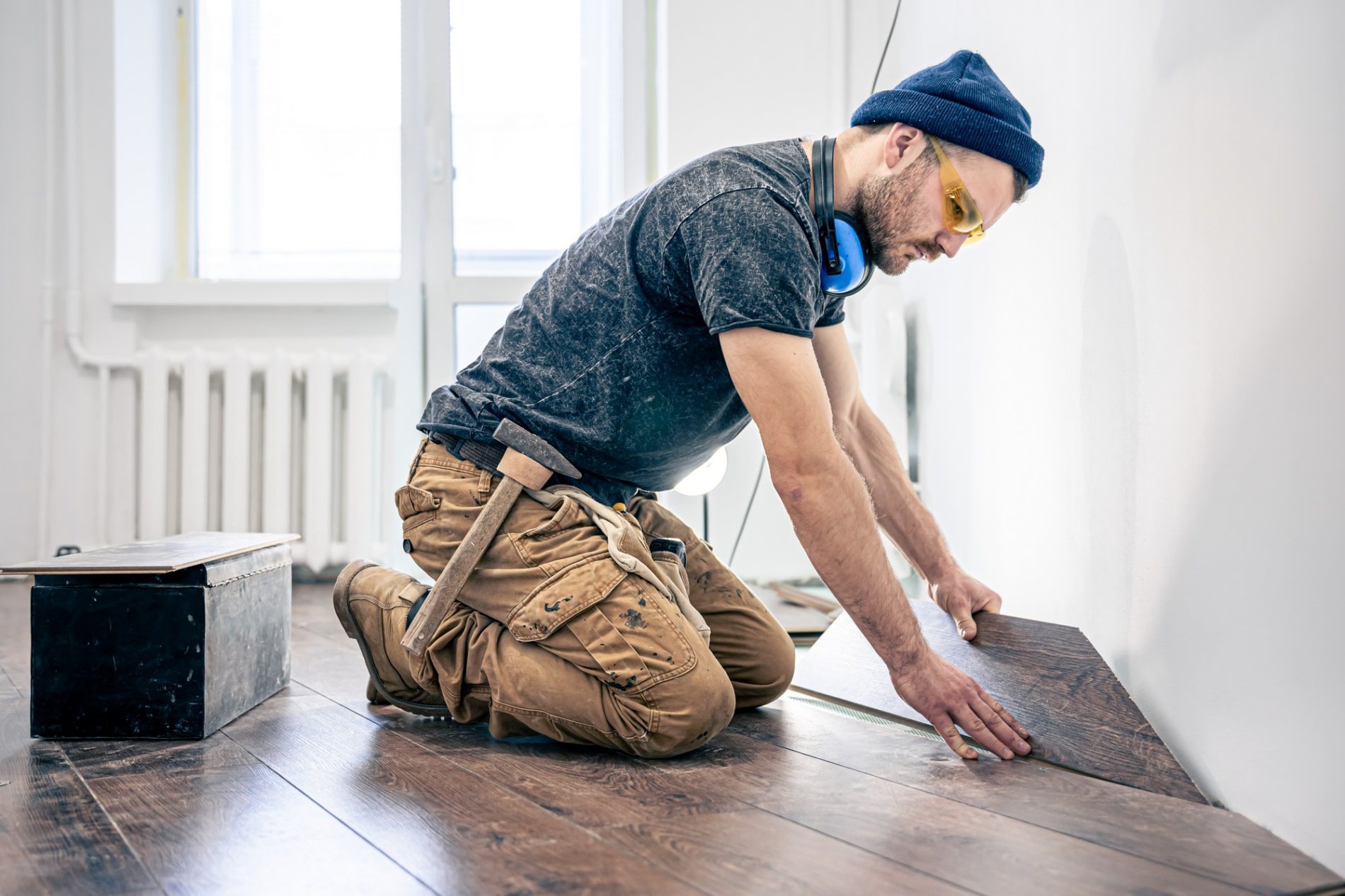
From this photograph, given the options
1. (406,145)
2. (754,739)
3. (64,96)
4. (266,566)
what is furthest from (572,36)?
(754,739)

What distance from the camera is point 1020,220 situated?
185cm

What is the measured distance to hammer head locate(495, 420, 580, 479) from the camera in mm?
1475

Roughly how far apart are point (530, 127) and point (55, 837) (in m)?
2.70

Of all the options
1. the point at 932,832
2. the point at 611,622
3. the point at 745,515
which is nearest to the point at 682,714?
the point at 611,622

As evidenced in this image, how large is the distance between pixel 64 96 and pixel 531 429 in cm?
277

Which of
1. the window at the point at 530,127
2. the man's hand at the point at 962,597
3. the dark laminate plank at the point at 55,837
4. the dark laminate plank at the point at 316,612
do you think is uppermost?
the window at the point at 530,127

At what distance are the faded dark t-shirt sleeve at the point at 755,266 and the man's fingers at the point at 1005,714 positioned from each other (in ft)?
1.58

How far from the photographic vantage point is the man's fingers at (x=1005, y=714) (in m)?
1.30

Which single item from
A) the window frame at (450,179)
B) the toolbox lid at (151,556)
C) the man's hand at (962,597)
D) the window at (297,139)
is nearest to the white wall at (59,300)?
the window frame at (450,179)

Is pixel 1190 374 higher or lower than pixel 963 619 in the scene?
higher

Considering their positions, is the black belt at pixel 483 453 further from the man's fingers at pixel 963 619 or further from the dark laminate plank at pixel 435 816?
the man's fingers at pixel 963 619

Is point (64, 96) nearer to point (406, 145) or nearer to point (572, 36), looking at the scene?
point (406, 145)

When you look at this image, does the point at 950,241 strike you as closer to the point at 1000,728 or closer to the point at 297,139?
the point at 1000,728

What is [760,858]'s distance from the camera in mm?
969
